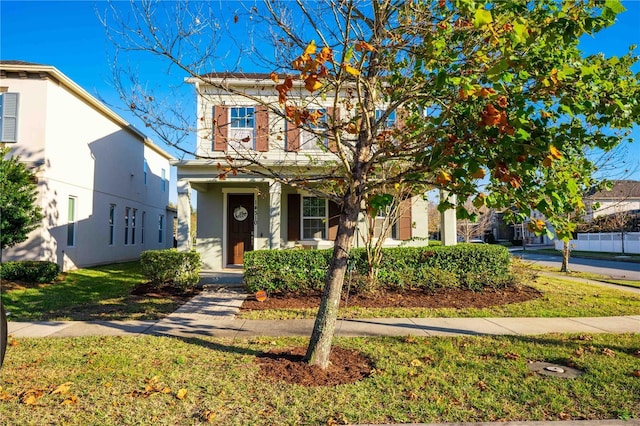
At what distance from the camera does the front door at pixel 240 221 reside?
14.6 metres

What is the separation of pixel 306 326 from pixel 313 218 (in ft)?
24.8

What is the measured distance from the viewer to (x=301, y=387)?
429 cm

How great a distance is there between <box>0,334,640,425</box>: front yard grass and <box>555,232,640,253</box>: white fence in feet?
85.7

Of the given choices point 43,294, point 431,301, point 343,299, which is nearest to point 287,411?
point 343,299

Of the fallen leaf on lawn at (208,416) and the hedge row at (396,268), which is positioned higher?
the hedge row at (396,268)

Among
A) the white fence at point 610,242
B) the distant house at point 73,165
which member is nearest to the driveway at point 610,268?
the white fence at point 610,242

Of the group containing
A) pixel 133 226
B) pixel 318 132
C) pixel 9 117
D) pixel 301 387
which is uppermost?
pixel 9 117

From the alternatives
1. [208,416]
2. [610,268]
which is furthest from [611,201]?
[208,416]

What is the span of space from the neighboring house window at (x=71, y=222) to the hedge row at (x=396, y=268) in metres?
9.53

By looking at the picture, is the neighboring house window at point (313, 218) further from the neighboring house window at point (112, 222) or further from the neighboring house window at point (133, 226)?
the neighboring house window at point (133, 226)

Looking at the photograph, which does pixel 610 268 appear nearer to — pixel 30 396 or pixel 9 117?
pixel 30 396

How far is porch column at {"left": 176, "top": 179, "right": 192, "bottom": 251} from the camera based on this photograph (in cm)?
1159

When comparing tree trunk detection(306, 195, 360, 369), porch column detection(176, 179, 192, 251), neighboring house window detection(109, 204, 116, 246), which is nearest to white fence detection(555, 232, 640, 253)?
porch column detection(176, 179, 192, 251)

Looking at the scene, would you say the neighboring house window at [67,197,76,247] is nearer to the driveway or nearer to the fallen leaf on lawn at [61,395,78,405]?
the fallen leaf on lawn at [61,395,78,405]
